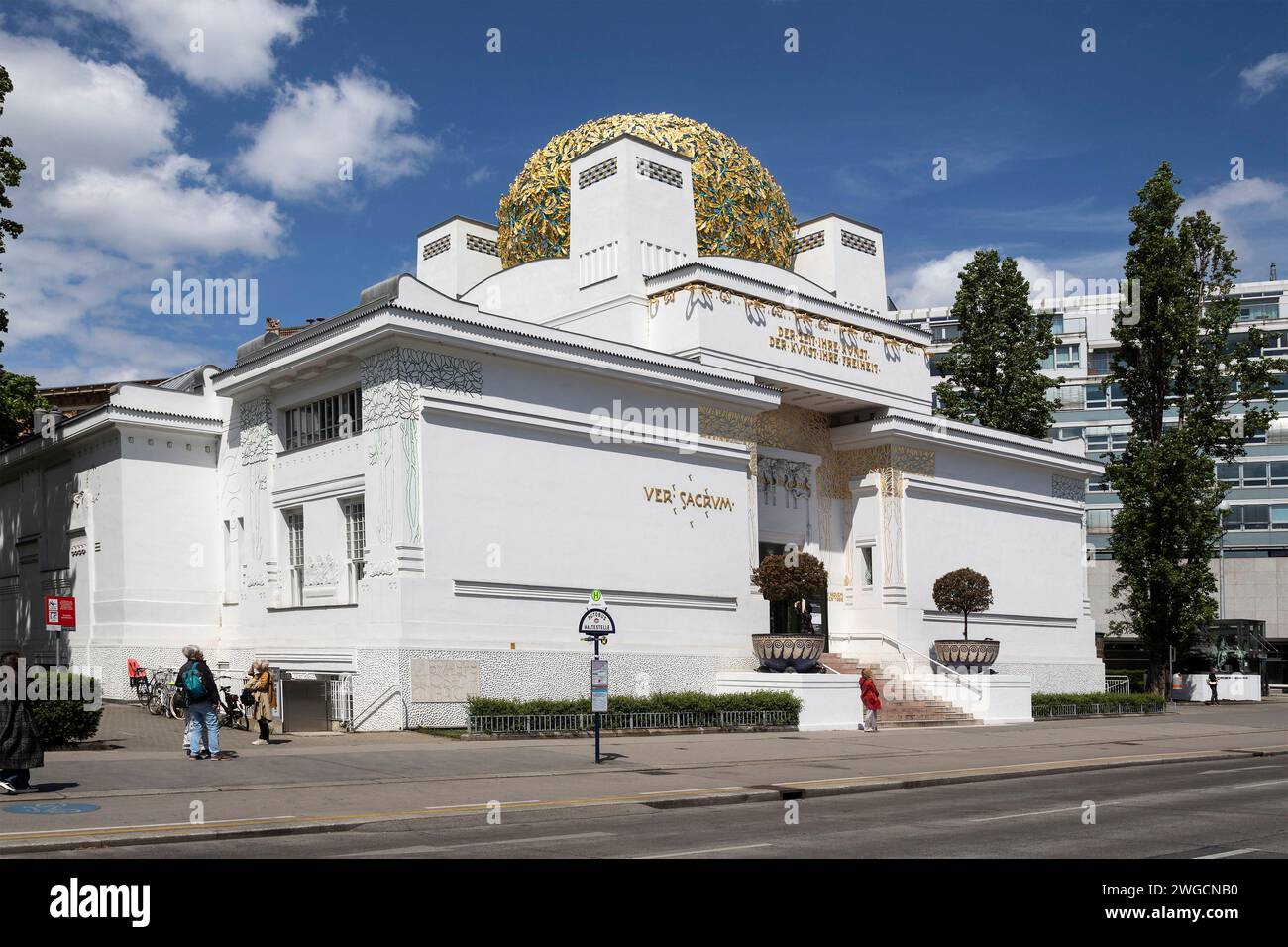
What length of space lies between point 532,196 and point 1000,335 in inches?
865

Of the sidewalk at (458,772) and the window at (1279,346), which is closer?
the sidewalk at (458,772)

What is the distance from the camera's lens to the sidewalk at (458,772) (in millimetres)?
13930

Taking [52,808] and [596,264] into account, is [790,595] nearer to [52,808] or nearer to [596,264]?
[596,264]

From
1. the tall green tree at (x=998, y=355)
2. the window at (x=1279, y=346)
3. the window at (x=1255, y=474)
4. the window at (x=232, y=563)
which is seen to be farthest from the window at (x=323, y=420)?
the window at (x=1279, y=346)

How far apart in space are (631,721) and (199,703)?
32.4 feet

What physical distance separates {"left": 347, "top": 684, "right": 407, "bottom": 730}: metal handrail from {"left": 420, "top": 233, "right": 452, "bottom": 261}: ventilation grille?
69.4 feet

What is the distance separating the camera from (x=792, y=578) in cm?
3102

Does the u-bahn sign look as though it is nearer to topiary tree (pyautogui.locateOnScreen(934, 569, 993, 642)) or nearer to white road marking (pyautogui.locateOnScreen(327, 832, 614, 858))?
white road marking (pyautogui.locateOnScreen(327, 832, 614, 858))

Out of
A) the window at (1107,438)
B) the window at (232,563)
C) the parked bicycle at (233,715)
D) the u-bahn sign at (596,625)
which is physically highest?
the window at (1107,438)

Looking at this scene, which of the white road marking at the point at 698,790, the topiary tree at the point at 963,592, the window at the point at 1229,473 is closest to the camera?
the white road marking at the point at 698,790

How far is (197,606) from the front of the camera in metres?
31.8

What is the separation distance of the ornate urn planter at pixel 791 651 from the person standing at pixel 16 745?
19.2 meters
